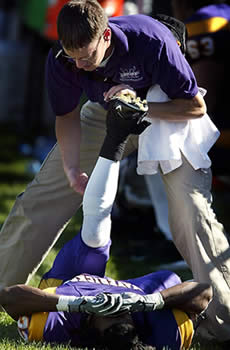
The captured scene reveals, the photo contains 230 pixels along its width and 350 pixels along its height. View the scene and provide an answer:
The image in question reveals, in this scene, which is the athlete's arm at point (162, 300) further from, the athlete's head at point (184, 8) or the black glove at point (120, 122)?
the athlete's head at point (184, 8)

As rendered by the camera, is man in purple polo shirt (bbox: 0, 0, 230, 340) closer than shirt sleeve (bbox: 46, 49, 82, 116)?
Yes

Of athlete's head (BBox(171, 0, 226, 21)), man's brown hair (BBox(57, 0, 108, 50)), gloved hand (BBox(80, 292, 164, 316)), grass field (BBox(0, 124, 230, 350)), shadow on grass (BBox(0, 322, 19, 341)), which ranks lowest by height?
grass field (BBox(0, 124, 230, 350))

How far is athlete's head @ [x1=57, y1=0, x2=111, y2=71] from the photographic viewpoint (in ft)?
10.7

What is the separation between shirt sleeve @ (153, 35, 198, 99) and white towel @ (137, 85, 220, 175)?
11cm

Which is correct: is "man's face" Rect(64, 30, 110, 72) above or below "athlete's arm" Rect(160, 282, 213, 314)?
above

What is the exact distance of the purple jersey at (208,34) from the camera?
197 inches

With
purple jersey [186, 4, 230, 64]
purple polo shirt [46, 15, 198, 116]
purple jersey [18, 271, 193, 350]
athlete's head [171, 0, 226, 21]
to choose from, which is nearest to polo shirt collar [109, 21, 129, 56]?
purple polo shirt [46, 15, 198, 116]

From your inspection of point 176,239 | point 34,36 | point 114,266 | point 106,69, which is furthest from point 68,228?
point 34,36

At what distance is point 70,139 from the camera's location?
3.89 meters

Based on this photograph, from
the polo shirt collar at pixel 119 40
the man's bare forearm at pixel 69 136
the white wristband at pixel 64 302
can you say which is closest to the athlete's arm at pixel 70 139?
the man's bare forearm at pixel 69 136

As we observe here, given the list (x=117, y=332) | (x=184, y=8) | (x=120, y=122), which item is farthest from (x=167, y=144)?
(x=184, y=8)

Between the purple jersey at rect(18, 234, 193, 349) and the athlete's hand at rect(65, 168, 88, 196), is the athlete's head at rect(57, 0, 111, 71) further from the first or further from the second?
the purple jersey at rect(18, 234, 193, 349)

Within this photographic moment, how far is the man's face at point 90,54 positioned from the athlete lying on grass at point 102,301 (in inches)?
10.6

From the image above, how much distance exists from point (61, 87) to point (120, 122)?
0.62 m
